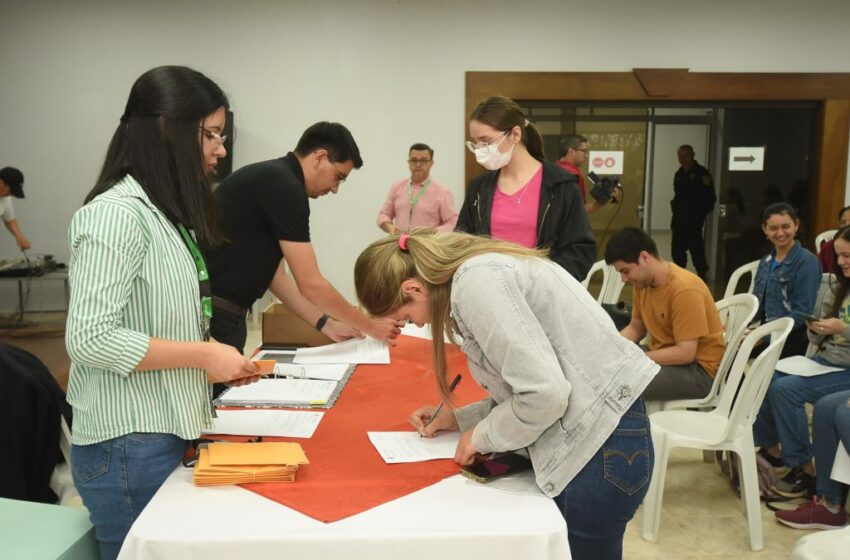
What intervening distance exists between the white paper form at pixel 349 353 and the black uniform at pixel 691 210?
4665 millimetres

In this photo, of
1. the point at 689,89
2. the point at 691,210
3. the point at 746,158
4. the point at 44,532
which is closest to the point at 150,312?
the point at 44,532

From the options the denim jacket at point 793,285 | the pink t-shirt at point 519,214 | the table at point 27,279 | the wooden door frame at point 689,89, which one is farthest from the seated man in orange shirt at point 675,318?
the table at point 27,279

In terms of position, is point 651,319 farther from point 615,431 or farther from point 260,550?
point 260,550

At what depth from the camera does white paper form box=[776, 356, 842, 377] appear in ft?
9.63

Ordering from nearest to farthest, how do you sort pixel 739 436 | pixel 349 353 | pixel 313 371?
pixel 313 371 → pixel 349 353 → pixel 739 436

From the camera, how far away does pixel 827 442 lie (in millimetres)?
2645

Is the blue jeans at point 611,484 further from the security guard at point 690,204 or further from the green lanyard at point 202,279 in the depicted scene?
the security guard at point 690,204

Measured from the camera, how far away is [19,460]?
1.78m

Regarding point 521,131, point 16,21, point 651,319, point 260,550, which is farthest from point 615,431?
point 16,21

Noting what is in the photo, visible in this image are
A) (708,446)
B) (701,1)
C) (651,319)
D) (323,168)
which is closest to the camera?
(323,168)

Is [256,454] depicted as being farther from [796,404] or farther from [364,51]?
[364,51]

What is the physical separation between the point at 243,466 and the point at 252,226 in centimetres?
93

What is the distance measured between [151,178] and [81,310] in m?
0.25

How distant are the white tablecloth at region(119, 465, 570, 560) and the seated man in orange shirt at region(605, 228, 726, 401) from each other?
181 centimetres
